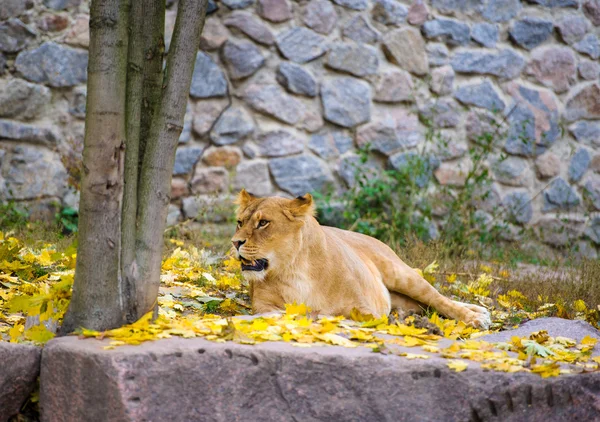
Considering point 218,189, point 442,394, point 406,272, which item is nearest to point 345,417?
point 442,394

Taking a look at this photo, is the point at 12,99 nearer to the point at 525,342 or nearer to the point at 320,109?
the point at 320,109

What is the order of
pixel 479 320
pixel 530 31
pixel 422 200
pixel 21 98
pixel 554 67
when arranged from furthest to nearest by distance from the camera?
pixel 554 67, pixel 530 31, pixel 422 200, pixel 21 98, pixel 479 320

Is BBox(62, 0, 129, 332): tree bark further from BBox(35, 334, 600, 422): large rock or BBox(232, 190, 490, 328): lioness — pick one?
BBox(232, 190, 490, 328): lioness

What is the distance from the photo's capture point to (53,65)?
632cm

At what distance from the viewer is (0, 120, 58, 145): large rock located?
6242 millimetres

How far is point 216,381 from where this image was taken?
8.79 feet

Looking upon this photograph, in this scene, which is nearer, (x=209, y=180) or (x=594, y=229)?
(x=209, y=180)

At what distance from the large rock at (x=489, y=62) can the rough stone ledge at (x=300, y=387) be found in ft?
16.9

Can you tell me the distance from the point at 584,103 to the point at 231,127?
3778 mm

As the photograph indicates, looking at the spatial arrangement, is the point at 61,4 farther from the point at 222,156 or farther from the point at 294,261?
the point at 294,261

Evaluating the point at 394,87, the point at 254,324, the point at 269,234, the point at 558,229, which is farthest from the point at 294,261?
the point at 558,229

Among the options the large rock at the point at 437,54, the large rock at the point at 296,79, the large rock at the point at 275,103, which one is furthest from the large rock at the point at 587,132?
the large rock at the point at 275,103

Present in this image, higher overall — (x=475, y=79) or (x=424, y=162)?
(x=475, y=79)

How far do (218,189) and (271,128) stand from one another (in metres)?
0.75
